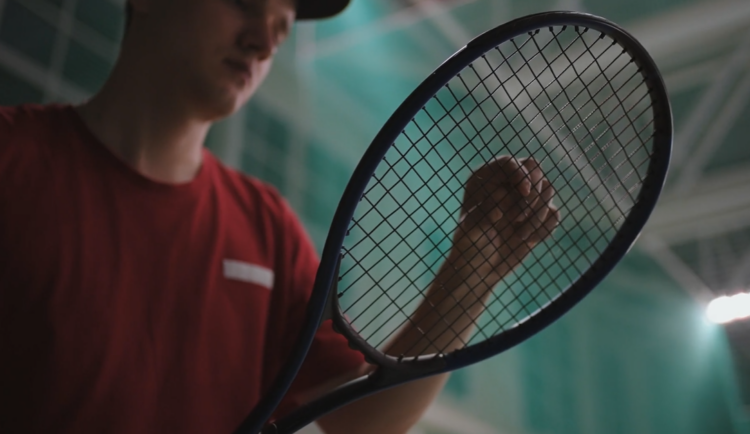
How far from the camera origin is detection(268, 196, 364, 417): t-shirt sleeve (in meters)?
0.61

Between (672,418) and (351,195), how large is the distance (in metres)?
2.31

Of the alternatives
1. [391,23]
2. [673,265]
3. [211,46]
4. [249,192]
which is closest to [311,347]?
[249,192]

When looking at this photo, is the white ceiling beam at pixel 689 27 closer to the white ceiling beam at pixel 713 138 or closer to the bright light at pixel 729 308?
the white ceiling beam at pixel 713 138

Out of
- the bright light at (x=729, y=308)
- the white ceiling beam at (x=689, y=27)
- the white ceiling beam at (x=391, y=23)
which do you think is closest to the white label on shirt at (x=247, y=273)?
the bright light at (x=729, y=308)

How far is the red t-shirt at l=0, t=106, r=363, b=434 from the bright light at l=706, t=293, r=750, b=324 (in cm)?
159

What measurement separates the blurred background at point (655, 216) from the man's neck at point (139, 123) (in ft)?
3.20

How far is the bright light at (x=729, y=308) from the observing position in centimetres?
181

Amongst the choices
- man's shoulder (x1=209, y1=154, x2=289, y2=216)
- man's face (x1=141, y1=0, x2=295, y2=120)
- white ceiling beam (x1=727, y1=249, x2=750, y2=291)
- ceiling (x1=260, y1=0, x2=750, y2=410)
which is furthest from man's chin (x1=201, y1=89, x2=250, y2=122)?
white ceiling beam (x1=727, y1=249, x2=750, y2=291)

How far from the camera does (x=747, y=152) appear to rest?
2.46 m

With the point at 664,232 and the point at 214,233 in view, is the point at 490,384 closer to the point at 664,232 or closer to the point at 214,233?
the point at 664,232

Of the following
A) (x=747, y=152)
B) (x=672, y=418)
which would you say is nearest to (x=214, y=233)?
(x=672, y=418)

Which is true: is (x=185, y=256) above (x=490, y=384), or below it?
below

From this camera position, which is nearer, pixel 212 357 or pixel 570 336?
pixel 212 357

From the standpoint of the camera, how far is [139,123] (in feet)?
2.12
